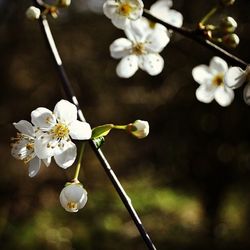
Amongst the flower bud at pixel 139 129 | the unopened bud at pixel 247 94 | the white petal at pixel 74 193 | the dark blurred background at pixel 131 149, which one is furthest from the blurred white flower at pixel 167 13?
the dark blurred background at pixel 131 149

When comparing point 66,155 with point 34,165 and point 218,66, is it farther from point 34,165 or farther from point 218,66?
point 218,66

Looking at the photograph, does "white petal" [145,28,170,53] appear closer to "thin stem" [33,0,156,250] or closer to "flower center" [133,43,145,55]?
"flower center" [133,43,145,55]

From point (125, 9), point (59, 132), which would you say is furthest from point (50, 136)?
point (125, 9)

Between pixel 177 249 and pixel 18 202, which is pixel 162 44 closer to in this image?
pixel 177 249

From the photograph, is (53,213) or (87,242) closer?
(87,242)

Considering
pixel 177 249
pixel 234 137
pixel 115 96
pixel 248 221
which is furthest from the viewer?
pixel 115 96

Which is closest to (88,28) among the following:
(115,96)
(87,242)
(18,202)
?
(115,96)

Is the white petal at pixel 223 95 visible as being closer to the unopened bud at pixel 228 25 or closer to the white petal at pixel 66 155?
the unopened bud at pixel 228 25
